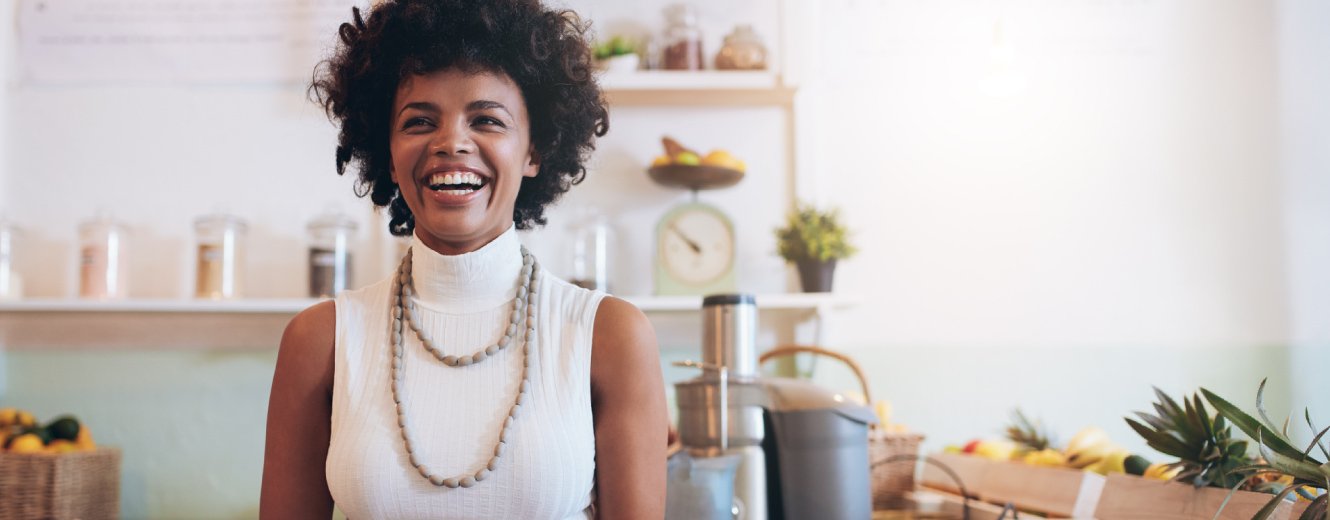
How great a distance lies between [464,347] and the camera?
0.94m

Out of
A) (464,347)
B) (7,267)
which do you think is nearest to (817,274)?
(464,347)

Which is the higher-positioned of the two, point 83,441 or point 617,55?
point 617,55

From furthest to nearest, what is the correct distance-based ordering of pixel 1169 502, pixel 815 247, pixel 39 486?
pixel 815 247, pixel 39 486, pixel 1169 502

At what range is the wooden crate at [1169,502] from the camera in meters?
1.05

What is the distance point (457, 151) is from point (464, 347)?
0.18 meters

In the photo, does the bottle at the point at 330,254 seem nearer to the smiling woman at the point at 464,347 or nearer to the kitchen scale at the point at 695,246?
the kitchen scale at the point at 695,246

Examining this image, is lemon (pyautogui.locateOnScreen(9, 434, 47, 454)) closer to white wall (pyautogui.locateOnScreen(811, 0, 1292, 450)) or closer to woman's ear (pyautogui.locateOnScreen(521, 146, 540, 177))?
woman's ear (pyautogui.locateOnScreen(521, 146, 540, 177))

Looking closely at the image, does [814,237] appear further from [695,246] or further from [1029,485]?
[1029,485]

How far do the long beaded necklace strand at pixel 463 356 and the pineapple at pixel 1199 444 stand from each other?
676mm

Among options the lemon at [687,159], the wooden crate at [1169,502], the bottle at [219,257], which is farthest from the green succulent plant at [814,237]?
the bottle at [219,257]

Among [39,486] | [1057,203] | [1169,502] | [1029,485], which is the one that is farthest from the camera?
[1057,203]

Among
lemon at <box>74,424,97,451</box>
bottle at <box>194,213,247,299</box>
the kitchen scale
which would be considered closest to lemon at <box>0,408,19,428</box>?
lemon at <box>74,424,97,451</box>

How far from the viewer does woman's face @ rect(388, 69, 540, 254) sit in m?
0.89

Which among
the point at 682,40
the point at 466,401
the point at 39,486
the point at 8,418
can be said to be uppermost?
the point at 682,40
